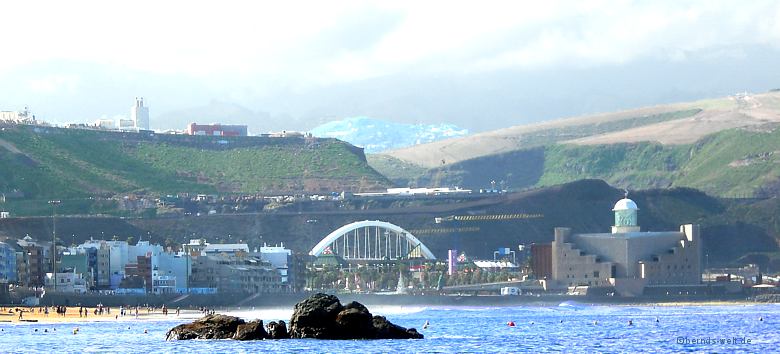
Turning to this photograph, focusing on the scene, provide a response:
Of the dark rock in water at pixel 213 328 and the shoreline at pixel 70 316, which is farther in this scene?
the shoreline at pixel 70 316

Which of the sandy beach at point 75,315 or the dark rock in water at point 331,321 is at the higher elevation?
the sandy beach at point 75,315

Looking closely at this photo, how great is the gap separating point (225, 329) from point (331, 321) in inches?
249

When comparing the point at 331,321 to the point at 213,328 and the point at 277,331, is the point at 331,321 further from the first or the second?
the point at 213,328

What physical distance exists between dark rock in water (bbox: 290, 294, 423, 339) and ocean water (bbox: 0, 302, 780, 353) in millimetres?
880

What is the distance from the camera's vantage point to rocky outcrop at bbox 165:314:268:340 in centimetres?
12738

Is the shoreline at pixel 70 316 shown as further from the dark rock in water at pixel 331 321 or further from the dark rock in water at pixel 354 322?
the dark rock in water at pixel 354 322

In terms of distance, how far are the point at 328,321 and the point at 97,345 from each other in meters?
14.8

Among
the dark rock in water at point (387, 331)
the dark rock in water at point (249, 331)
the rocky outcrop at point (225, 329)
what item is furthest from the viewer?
the dark rock in water at point (387, 331)

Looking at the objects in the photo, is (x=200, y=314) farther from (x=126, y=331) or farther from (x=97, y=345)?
(x=97, y=345)

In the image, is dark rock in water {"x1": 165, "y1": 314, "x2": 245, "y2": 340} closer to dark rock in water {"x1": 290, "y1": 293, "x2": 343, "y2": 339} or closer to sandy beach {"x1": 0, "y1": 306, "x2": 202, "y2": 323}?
dark rock in water {"x1": 290, "y1": 293, "x2": 343, "y2": 339}

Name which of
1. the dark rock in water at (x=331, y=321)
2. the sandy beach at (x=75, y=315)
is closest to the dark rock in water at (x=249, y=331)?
the dark rock in water at (x=331, y=321)

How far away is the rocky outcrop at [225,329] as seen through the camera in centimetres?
12738

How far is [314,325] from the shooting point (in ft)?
420

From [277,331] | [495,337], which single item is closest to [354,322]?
[277,331]
